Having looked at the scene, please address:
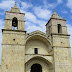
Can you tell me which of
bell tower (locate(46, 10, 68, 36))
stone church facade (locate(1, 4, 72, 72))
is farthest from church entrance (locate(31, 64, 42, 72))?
bell tower (locate(46, 10, 68, 36))

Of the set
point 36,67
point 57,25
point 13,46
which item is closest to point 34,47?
point 36,67

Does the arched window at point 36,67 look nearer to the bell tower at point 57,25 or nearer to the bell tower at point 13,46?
the bell tower at point 13,46

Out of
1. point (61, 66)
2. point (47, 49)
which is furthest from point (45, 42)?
Result: point (61, 66)

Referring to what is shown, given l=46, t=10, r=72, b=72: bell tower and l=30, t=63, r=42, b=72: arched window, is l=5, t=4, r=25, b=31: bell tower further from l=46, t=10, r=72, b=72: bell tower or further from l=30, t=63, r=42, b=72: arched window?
l=30, t=63, r=42, b=72: arched window

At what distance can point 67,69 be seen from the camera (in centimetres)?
1641

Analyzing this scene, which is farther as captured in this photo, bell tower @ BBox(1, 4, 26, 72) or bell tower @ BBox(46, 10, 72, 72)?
bell tower @ BBox(46, 10, 72, 72)

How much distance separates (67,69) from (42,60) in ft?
12.4

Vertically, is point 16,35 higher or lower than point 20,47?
higher

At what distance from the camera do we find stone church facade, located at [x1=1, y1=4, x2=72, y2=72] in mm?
15188

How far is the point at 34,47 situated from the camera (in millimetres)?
18312

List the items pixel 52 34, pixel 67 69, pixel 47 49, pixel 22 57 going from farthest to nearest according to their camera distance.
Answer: pixel 47 49 < pixel 52 34 < pixel 67 69 < pixel 22 57

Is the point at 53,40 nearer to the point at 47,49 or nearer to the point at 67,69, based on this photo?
the point at 47,49

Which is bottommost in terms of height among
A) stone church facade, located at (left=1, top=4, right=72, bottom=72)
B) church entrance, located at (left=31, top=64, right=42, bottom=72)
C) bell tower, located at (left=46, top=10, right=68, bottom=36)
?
church entrance, located at (left=31, top=64, right=42, bottom=72)

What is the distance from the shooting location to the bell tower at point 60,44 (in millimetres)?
16391
